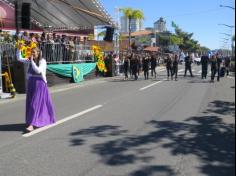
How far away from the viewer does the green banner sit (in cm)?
2464

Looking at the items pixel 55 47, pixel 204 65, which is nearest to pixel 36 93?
pixel 55 47

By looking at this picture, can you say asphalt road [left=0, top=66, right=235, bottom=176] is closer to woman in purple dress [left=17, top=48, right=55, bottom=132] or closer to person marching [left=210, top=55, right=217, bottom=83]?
woman in purple dress [left=17, top=48, right=55, bottom=132]

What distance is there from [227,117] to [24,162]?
6.20 m

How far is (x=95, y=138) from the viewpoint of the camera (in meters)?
8.84

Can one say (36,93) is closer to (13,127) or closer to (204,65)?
(13,127)

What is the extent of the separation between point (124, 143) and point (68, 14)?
86.2 ft

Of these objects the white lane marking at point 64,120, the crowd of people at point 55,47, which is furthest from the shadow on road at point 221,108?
Answer: the crowd of people at point 55,47

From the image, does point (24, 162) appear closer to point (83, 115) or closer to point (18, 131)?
point (18, 131)

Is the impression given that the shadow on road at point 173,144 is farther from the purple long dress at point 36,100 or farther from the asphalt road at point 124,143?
the purple long dress at point 36,100

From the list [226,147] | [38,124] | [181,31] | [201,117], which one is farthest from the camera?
[181,31]

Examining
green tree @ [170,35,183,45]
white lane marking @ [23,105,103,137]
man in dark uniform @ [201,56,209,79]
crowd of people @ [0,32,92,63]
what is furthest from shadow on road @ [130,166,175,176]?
green tree @ [170,35,183,45]

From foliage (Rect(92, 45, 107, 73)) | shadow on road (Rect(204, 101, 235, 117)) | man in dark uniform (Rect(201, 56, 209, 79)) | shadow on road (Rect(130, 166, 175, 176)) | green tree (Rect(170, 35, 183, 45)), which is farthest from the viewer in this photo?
green tree (Rect(170, 35, 183, 45))

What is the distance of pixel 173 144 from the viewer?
8234mm

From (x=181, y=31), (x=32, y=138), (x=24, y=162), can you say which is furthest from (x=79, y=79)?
(x=181, y=31)
